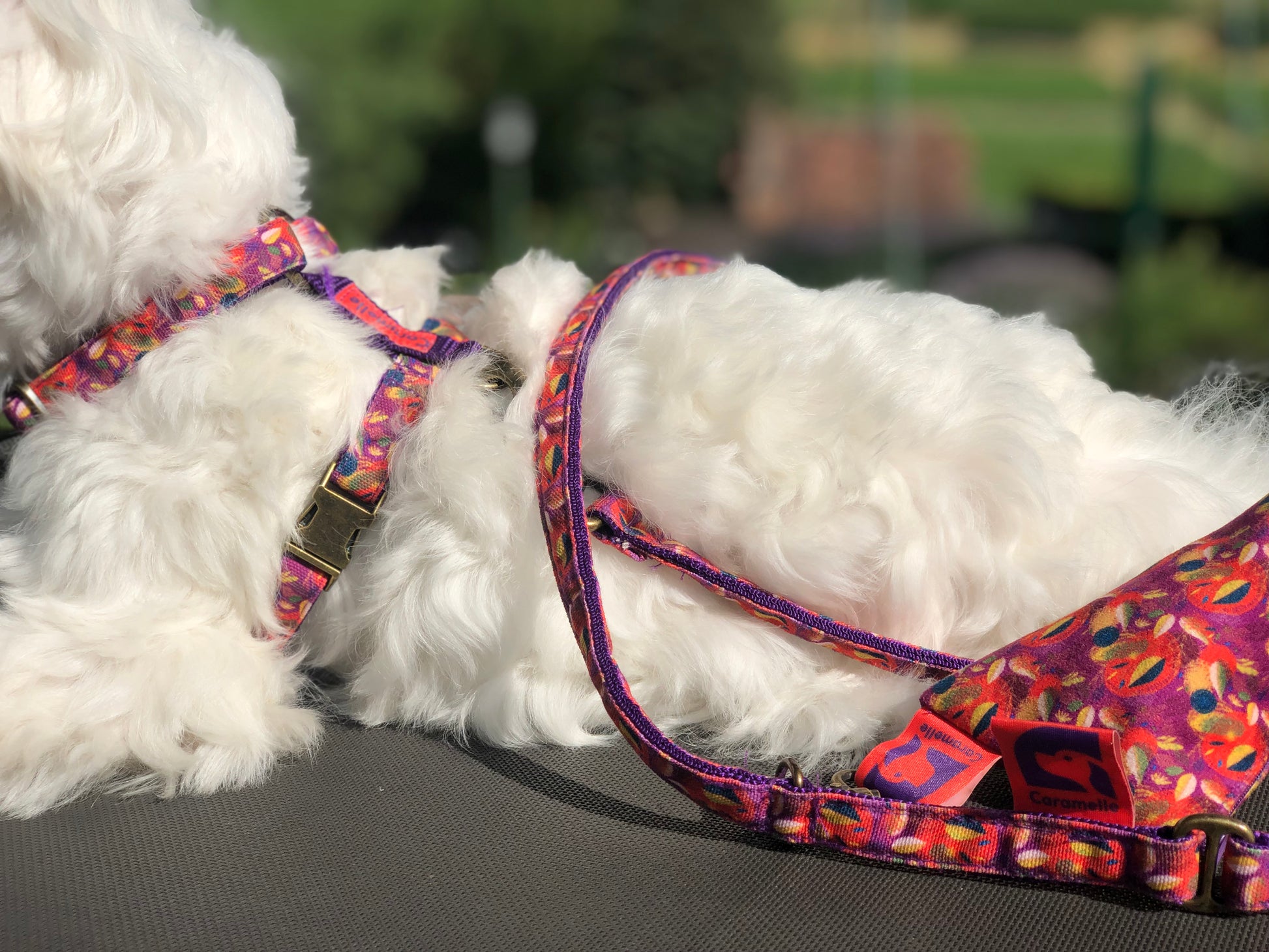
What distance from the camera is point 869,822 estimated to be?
3.48 feet

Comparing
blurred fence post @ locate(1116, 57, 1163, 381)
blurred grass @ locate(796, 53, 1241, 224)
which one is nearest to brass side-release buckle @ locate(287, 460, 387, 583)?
blurred fence post @ locate(1116, 57, 1163, 381)

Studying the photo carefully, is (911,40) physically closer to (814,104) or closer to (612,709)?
(814,104)

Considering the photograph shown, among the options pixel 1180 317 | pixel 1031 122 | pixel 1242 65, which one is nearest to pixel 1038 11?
pixel 1031 122

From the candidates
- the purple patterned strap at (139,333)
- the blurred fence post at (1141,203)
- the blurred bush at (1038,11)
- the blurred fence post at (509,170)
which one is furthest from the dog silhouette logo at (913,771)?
the blurred fence post at (509,170)

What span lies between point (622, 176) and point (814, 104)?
319 centimetres

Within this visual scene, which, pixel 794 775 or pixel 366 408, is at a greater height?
pixel 366 408

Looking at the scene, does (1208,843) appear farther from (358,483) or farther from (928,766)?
(358,483)

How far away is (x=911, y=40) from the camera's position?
40.2 ft

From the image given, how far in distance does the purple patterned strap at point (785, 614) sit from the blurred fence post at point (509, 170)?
1383 cm

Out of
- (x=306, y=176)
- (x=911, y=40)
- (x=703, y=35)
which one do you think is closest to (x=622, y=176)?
(x=703, y=35)

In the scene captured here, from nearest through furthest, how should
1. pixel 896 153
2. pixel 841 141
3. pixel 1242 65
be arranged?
pixel 1242 65, pixel 896 153, pixel 841 141

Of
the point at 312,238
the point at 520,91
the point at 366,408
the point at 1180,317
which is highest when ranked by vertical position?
the point at 520,91

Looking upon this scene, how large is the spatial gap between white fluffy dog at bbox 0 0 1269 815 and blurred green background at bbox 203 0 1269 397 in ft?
18.6

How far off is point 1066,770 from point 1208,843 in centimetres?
14
